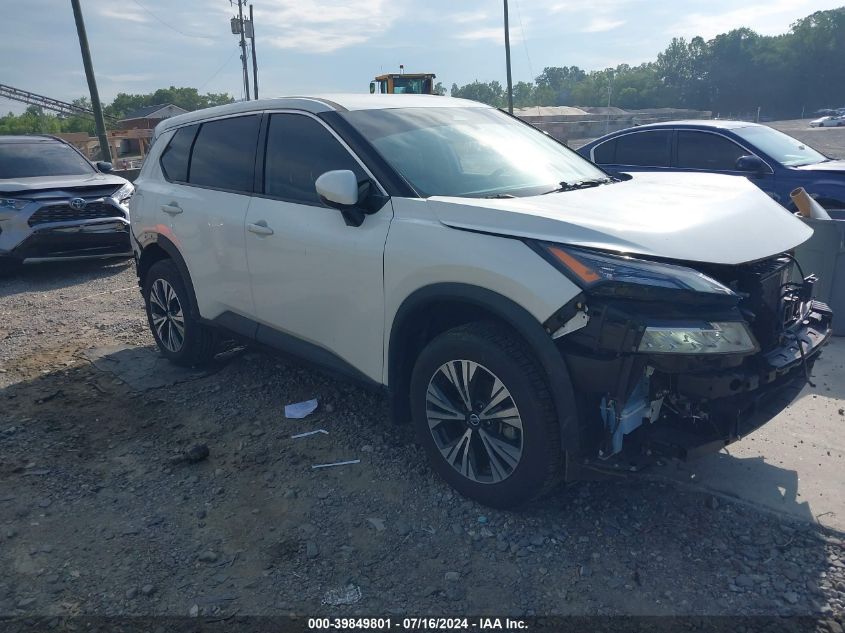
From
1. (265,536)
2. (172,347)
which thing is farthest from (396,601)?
(172,347)

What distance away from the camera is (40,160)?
973 centimetres

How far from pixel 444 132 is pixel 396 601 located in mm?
2498

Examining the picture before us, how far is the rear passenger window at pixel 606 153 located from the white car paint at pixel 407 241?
15.7 feet

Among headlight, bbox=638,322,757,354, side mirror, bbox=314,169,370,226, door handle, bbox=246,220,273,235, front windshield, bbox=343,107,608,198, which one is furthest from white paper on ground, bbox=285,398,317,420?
headlight, bbox=638,322,757,354

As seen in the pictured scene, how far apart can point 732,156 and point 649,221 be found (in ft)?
19.3

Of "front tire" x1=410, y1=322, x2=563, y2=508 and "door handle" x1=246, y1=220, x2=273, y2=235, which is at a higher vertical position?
"door handle" x1=246, y1=220, x2=273, y2=235

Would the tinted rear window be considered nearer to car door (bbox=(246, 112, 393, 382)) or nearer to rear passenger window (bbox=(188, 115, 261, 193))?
rear passenger window (bbox=(188, 115, 261, 193))

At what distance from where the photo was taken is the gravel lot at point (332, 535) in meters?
2.70

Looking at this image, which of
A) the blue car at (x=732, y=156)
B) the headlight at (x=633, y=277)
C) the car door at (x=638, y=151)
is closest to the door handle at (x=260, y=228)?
the headlight at (x=633, y=277)

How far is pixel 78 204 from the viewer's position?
28.8ft

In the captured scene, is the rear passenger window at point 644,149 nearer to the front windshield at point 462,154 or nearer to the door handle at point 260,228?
the front windshield at point 462,154

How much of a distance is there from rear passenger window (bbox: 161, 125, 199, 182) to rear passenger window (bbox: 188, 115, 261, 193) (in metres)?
0.10

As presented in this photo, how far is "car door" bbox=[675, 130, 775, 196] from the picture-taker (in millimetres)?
7929

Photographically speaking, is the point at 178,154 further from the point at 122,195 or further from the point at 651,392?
the point at 122,195
